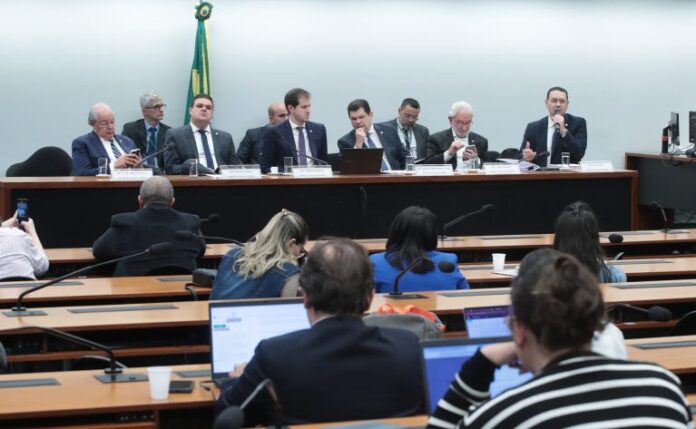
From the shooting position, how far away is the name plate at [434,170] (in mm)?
8898

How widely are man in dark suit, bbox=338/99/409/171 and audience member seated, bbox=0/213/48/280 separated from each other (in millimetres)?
4316

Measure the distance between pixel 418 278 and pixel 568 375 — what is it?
128 inches

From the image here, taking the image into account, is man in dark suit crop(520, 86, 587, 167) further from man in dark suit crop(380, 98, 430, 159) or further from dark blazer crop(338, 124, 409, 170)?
dark blazer crop(338, 124, 409, 170)

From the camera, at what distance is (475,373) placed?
7.45 ft

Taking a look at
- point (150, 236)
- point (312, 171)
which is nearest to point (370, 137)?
point (312, 171)

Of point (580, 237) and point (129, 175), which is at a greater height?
point (129, 175)

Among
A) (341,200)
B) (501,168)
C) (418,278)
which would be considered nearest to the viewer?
(418,278)

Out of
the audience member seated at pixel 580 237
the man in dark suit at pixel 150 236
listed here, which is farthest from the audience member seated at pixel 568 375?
the man in dark suit at pixel 150 236

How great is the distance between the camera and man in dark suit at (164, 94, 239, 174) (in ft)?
30.0

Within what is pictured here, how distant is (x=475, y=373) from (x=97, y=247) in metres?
4.35

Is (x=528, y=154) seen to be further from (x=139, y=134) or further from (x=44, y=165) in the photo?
(x=44, y=165)

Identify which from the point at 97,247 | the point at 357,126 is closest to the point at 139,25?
the point at 357,126

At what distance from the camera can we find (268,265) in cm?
448

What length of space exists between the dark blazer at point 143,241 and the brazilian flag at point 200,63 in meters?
4.88
